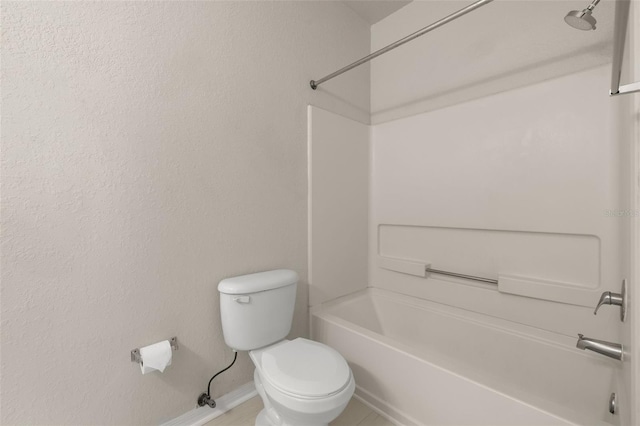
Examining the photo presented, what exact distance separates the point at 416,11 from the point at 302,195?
151 centimetres

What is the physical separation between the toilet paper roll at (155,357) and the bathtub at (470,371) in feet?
2.84

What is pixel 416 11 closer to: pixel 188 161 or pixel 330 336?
pixel 188 161

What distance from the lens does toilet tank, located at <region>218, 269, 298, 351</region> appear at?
1.35 meters

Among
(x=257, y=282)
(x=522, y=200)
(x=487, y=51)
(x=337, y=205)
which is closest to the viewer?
(x=257, y=282)

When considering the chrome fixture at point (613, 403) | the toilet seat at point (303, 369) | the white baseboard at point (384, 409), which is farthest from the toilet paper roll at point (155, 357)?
the chrome fixture at point (613, 403)

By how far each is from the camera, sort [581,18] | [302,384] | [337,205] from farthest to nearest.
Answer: [337,205] < [302,384] < [581,18]

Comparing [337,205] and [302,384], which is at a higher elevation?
[337,205]

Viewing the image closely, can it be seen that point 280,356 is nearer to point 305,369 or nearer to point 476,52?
point 305,369

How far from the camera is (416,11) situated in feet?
6.47

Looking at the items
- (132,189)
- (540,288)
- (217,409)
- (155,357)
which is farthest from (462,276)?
(132,189)

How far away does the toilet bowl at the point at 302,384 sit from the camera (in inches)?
41.9

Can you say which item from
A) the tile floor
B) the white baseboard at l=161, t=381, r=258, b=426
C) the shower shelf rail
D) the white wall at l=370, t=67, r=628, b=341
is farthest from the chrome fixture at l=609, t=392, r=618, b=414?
the white baseboard at l=161, t=381, r=258, b=426

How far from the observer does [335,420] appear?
1.41 metres

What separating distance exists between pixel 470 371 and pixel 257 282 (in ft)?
3.32
